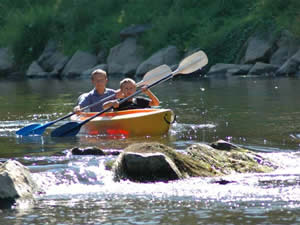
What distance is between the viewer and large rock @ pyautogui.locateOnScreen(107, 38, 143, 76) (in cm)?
3048

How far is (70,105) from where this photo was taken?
16.6 metres

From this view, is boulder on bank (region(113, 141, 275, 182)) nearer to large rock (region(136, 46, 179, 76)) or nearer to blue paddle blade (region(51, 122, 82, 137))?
blue paddle blade (region(51, 122, 82, 137))

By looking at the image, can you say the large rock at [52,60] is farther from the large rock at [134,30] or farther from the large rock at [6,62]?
the large rock at [134,30]

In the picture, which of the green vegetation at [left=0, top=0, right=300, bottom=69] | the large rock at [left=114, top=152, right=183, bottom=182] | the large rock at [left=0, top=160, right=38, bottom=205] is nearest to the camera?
the large rock at [left=0, top=160, right=38, bottom=205]

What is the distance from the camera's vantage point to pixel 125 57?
31.3 meters

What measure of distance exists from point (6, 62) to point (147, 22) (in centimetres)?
838

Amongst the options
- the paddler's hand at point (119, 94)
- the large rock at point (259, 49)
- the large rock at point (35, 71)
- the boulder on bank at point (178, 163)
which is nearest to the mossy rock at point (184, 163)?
the boulder on bank at point (178, 163)

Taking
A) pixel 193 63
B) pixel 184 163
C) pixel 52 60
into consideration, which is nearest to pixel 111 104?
pixel 193 63

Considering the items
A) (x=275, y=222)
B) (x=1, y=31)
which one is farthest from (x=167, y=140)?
(x=1, y=31)

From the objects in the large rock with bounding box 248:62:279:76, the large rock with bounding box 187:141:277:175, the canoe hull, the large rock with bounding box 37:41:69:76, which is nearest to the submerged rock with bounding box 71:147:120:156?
the large rock with bounding box 187:141:277:175

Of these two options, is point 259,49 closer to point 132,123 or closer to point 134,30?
point 134,30

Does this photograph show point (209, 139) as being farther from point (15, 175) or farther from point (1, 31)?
point (1, 31)

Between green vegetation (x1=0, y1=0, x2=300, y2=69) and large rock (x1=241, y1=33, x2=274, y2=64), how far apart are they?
1.42ft

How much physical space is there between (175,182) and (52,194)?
3.91 ft
